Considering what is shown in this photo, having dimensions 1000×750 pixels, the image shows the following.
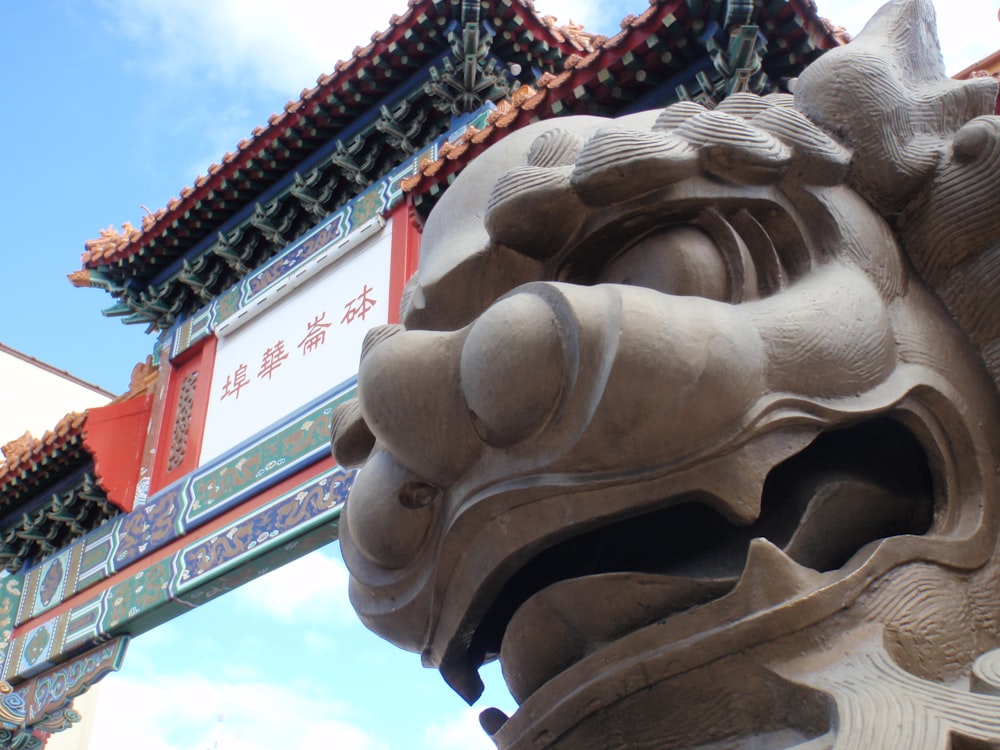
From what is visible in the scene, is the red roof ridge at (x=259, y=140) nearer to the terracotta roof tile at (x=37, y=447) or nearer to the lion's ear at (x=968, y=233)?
the terracotta roof tile at (x=37, y=447)

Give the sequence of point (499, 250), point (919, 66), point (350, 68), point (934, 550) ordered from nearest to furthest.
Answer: point (934, 550), point (499, 250), point (919, 66), point (350, 68)

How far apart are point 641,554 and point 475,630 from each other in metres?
0.14

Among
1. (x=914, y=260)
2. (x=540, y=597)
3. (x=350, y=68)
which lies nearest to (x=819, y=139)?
(x=914, y=260)

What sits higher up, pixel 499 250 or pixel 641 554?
pixel 499 250

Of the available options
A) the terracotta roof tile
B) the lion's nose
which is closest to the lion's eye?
the lion's nose

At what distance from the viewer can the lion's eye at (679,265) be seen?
2.78 ft

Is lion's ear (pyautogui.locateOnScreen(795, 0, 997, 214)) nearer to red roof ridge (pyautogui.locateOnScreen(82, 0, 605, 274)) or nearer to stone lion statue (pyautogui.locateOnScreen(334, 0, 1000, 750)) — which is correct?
stone lion statue (pyautogui.locateOnScreen(334, 0, 1000, 750))

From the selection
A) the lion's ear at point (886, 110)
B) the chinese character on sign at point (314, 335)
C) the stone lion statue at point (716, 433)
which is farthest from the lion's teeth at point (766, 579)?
the chinese character on sign at point (314, 335)

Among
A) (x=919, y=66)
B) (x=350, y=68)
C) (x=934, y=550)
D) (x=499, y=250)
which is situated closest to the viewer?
(x=934, y=550)

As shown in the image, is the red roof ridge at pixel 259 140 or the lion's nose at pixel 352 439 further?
the red roof ridge at pixel 259 140

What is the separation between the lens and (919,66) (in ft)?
3.41

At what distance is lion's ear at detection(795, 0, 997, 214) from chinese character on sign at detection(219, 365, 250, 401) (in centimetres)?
530

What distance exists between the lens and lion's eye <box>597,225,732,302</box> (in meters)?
0.85

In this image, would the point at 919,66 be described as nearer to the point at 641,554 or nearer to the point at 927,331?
the point at 927,331
